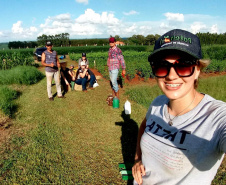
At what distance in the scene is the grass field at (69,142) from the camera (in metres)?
3.23

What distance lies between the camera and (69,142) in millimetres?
4262

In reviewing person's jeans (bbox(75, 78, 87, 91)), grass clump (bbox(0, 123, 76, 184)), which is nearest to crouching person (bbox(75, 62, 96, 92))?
person's jeans (bbox(75, 78, 87, 91))

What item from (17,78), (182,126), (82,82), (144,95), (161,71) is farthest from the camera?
(17,78)

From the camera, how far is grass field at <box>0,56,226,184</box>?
3230 millimetres

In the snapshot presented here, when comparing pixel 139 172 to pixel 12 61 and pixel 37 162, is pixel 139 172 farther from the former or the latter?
pixel 12 61

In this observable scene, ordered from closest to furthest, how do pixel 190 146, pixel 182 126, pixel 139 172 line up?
pixel 190 146, pixel 182 126, pixel 139 172

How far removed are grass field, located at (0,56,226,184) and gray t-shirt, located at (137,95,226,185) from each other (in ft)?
7.17

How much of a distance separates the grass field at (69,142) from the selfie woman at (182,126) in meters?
2.20

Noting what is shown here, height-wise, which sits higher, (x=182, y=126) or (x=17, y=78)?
(x=182, y=126)

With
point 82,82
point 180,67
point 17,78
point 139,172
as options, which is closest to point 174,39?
point 180,67

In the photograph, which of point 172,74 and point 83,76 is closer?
point 172,74

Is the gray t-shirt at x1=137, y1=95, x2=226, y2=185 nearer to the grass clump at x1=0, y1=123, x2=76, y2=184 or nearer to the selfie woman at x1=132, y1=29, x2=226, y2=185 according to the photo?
the selfie woman at x1=132, y1=29, x2=226, y2=185

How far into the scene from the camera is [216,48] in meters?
18.7

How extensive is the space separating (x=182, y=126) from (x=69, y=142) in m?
3.61
